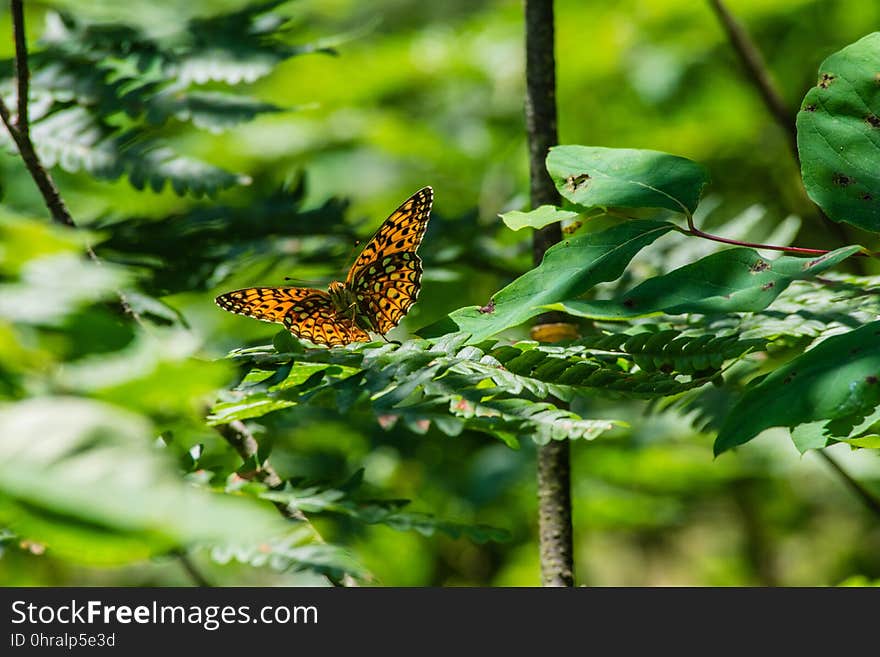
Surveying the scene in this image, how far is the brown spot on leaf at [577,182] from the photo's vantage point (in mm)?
771

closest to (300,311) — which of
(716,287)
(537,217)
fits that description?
(537,217)

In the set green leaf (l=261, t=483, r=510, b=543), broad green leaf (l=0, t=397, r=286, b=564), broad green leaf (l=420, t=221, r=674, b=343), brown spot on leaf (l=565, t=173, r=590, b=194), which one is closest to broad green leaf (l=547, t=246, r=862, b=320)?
broad green leaf (l=420, t=221, r=674, b=343)

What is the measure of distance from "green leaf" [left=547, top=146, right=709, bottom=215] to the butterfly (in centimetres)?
32

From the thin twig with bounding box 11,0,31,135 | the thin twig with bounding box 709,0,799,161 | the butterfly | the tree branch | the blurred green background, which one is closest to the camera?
the thin twig with bounding box 11,0,31,135

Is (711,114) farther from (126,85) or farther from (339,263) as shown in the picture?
(126,85)

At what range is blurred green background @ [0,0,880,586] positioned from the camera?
1590mm

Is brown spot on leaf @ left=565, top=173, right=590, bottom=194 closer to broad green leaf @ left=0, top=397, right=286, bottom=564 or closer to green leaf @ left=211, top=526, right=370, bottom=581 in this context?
green leaf @ left=211, top=526, right=370, bottom=581

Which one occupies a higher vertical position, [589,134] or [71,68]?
[589,134]

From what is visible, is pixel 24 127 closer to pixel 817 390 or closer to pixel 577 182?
pixel 577 182

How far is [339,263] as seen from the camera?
1.43 m

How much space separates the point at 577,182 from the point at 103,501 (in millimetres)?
565

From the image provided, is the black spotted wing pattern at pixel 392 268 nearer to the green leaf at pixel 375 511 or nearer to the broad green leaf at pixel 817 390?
the green leaf at pixel 375 511
